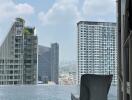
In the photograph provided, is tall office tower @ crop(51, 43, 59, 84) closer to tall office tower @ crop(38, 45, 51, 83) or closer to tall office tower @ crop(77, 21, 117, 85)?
tall office tower @ crop(38, 45, 51, 83)

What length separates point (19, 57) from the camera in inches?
538

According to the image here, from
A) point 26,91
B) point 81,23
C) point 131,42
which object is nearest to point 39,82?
point 26,91

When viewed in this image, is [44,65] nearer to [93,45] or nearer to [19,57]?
[19,57]

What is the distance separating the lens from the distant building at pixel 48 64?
14062 mm

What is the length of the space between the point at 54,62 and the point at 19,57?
167 cm

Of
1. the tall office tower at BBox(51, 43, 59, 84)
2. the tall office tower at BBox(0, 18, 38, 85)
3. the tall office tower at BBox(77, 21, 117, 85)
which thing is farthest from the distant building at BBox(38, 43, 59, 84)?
the tall office tower at BBox(77, 21, 117, 85)

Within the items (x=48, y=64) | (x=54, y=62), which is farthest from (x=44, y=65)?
(x=54, y=62)

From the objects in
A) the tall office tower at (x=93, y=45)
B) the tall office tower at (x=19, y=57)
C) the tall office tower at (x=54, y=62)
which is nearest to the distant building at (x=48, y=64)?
the tall office tower at (x=54, y=62)

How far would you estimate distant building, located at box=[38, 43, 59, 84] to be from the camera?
46.1ft

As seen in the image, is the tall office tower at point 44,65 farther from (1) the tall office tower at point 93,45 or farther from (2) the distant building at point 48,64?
(1) the tall office tower at point 93,45

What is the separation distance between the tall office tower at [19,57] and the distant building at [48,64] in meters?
0.36

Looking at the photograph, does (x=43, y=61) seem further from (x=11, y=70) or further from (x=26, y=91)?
(x=26, y=91)

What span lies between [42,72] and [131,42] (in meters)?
11.3

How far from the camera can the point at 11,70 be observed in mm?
13852
